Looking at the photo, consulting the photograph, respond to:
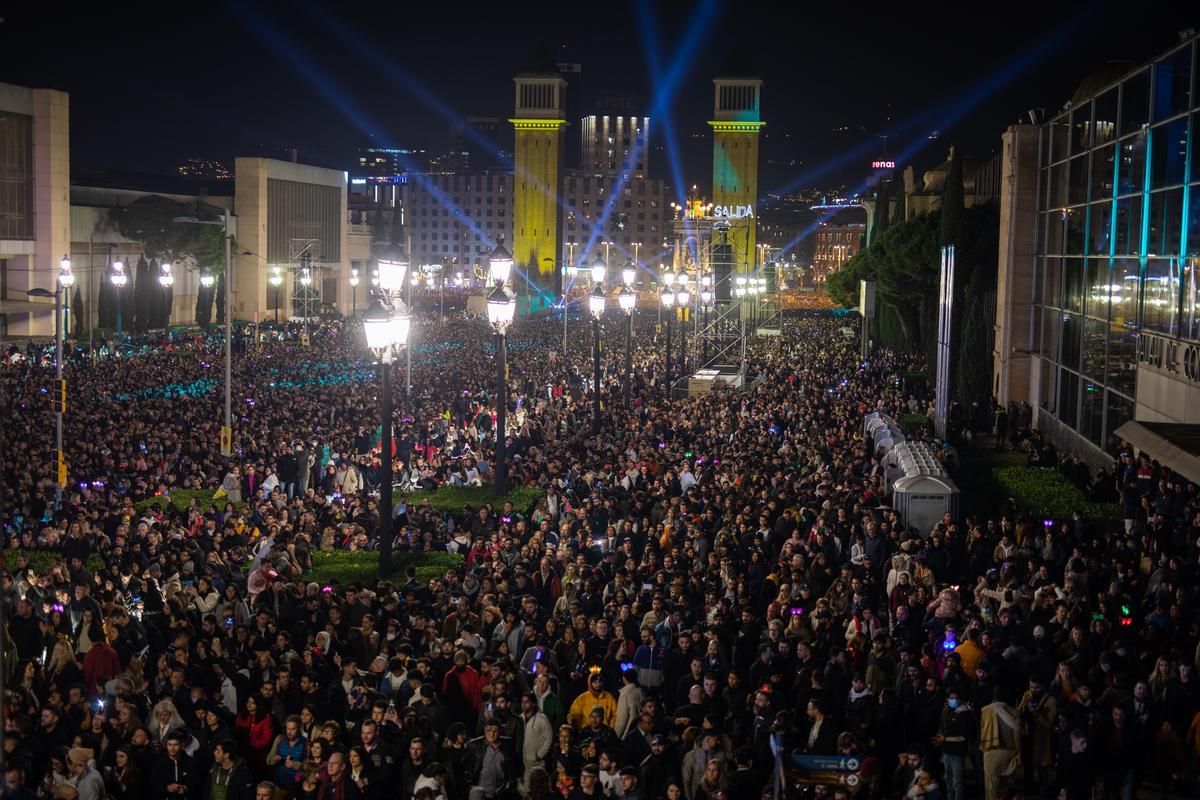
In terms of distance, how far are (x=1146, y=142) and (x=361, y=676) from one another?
17.6 metres

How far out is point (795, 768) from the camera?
7906 millimetres

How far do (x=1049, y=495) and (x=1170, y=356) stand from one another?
2.85 meters

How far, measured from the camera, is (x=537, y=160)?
403 ft

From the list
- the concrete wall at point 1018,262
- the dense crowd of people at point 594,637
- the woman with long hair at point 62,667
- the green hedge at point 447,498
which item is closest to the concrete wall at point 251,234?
the concrete wall at point 1018,262

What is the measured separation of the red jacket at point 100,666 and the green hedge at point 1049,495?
42.4ft

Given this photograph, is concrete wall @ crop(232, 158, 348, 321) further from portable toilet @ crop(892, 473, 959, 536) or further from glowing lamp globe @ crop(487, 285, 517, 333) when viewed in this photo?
portable toilet @ crop(892, 473, 959, 536)

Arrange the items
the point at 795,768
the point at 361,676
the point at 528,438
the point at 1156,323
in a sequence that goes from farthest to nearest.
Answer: the point at 528,438 < the point at 1156,323 < the point at 361,676 < the point at 795,768

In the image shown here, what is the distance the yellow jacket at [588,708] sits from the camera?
34.4 ft

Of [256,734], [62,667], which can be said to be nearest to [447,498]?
[62,667]

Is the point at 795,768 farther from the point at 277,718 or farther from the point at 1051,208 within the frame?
the point at 1051,208

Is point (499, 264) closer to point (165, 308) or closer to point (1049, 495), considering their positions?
point (1049, 495)

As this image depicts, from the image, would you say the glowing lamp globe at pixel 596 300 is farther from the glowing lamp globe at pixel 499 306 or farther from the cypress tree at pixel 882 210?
the cypress tree at pixel 882 210

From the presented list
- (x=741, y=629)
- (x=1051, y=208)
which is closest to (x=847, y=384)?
(x=1051, y=208)

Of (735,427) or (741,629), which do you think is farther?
(735,427)
